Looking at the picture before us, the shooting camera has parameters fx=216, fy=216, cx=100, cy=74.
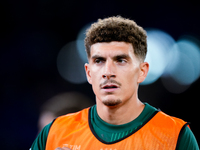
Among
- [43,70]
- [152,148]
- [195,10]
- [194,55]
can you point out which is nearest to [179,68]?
[194,55]

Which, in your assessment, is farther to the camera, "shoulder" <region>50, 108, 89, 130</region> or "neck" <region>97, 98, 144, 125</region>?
"shoulder" <region>50, 108, 89, 130</region>

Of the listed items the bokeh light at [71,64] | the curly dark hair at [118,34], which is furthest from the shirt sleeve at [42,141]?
the bokeh light at [71,64]

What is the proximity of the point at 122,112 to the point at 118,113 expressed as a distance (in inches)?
1.3

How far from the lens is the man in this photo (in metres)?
1.66

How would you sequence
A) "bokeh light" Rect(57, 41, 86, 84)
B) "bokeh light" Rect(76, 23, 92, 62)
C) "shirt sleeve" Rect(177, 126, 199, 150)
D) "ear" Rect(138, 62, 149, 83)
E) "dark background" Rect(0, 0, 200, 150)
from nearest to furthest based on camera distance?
"shirt sleeve" Rect(177, 126, 199, 150) < "ear" Rect(138, 62, 149, 83) < "dark background" Rect(0, 0, 200, 150) < "bokeh light" Rect(57, 41, 86, 84) < "bokeh light" Rect(76, 23, 92, 62)

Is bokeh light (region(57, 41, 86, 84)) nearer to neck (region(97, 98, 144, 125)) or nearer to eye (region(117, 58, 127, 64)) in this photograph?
neck (region(97, 98, 144, 125))

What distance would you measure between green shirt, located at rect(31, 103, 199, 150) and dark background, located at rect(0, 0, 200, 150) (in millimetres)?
3205

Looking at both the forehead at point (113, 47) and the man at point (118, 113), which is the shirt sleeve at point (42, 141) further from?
the forehead at point (113, 47)

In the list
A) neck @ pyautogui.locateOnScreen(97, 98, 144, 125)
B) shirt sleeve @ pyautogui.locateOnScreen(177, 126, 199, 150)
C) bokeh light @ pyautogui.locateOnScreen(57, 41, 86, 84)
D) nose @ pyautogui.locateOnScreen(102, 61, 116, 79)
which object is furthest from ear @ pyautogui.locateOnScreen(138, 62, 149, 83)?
bokeh light @ pyautogui.locateOnScreen(57, 41, 86, 84)

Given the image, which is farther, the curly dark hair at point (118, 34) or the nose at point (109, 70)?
the curly dark hair at point (118, 34)

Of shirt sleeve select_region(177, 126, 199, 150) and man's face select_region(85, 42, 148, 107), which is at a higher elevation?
man's face select_region(85, 42, 148, 107)

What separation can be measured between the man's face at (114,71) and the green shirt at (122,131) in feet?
0.71

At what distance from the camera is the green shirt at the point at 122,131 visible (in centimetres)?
162

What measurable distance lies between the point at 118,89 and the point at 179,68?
4718 mm
